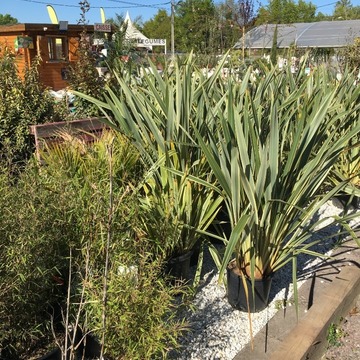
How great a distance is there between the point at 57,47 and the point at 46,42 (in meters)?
0.50

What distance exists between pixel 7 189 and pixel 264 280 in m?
1.62

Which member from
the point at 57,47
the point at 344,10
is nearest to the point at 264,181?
the point at 57,47

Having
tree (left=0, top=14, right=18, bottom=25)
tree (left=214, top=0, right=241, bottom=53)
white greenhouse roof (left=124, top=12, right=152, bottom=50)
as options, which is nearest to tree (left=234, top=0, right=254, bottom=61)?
tree (left=214, top=0, right=241, bottom=53)

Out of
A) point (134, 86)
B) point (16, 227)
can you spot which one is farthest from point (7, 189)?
point (134, 86)

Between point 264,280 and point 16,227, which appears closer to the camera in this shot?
point 16,227

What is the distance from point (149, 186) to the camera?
10.4 ft

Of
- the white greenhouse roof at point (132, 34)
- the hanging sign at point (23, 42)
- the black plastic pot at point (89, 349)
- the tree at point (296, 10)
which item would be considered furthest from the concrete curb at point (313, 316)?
the tree at point (296, 10)

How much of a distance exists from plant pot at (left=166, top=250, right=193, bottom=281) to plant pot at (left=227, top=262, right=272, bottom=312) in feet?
0.94

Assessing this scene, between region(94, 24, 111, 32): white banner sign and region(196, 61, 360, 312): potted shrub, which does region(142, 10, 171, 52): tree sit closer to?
region(94, 24, 111, 32): white banner sign

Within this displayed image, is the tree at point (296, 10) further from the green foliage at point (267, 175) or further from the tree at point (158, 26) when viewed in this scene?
the green foliage at point (267, 175)

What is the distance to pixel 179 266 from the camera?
295 centimetres

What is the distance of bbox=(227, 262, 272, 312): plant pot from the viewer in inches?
111

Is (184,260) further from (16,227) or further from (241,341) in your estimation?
(16,227)

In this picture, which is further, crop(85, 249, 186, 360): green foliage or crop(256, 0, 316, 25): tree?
crop(256, 0, 316, 25): tree
